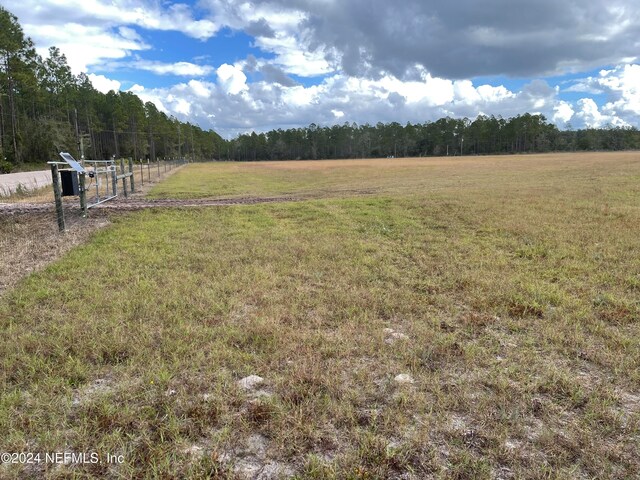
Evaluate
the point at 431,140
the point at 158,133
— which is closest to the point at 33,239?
the point at 158,133

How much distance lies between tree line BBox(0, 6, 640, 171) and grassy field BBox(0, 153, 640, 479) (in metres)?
16.7

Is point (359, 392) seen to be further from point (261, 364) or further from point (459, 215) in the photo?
point (459, 215)

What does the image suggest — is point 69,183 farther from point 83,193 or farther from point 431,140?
point 431,140

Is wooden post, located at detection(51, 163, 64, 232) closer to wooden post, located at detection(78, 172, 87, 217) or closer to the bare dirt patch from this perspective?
the bare dirt patch

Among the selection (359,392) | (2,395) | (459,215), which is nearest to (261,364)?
(359,392)

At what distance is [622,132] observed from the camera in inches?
5187

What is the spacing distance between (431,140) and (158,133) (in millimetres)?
88493

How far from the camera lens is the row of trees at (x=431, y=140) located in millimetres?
131250

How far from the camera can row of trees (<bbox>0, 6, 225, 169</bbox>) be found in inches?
1766

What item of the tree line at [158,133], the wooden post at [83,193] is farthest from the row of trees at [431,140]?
the wooden post at [83,193]

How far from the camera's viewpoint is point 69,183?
32.1 ft

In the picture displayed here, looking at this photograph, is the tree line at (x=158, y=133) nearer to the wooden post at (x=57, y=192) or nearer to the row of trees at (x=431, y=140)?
the row of trees at (x=431, y=140)

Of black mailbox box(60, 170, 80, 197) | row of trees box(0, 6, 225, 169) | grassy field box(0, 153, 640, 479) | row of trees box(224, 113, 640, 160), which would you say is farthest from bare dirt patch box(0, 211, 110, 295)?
row of trees box(224, 113, 640, 160)

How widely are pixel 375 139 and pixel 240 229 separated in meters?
151
